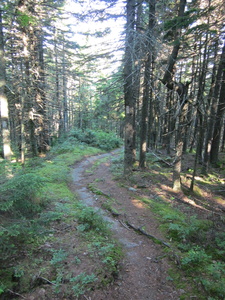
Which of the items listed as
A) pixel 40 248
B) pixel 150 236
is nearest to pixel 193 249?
pixel 150 236

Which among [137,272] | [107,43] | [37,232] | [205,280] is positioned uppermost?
[107,43]

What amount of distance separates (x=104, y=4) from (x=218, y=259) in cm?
1130

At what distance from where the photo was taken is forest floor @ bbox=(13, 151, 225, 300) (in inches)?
127

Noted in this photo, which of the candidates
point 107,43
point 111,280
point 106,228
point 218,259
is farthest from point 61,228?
point 107,43

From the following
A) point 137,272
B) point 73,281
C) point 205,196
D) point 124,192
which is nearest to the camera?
point 73,281

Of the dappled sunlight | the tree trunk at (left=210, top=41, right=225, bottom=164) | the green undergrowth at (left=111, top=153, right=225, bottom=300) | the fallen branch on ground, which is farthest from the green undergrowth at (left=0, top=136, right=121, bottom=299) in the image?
the tree trunk at (left=210, top=41, right=225, bottom=164)

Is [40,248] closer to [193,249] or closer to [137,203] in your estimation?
[193,249]

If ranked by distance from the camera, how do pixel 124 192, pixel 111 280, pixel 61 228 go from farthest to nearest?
1. pixel 124 192
2. pixel 61 228
3. pixel 111 280

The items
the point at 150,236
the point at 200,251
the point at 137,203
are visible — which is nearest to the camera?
the point at 200,251

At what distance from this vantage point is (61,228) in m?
4.93

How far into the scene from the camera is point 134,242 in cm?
489

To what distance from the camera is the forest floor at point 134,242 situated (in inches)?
127

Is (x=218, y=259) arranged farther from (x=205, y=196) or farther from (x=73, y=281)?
(x=205, y=196)

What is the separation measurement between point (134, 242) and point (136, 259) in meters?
0.70
